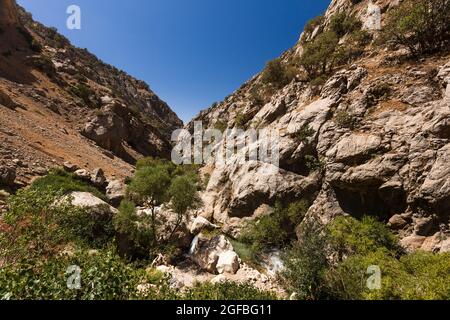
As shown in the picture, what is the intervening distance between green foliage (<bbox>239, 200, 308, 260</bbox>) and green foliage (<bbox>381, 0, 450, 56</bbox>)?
2121cm

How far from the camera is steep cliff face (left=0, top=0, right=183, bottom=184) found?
3161cm

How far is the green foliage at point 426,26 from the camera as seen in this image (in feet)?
89.2

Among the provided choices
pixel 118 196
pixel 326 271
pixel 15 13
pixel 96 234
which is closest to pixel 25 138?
pixel 118 196

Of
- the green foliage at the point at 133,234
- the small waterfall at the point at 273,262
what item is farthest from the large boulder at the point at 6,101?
the small waterfall at the point at 273,262

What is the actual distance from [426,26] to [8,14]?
3231 inches

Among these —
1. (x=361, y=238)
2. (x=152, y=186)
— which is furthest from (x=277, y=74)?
(x=361, y=238)

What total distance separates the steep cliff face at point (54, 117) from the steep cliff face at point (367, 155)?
2019 cm

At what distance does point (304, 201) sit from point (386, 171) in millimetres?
7444

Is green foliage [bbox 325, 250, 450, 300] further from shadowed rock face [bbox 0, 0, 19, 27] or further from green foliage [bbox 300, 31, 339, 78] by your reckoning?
shadowed rock face [bbox 0, 0, 19, 27]

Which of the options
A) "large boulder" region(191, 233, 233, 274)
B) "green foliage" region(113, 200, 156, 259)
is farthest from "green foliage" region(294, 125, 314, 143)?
"green foliage" region(113, 200, 156, 259)

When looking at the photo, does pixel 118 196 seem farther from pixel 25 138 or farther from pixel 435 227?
pixel 435 227

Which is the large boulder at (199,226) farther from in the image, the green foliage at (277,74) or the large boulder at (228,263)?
the green foliage at (277,74)

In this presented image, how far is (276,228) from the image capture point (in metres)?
24.8
